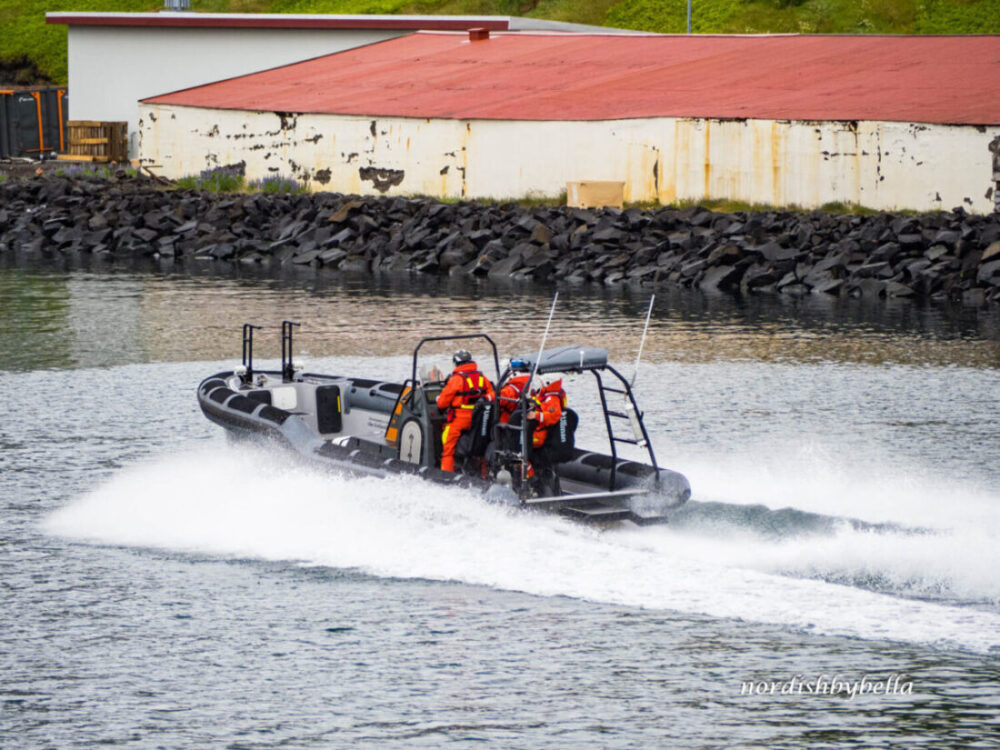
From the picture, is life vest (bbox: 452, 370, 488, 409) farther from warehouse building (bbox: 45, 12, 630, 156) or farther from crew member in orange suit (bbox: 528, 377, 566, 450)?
warehouse building (bbox: 45, 12, 630, 156)

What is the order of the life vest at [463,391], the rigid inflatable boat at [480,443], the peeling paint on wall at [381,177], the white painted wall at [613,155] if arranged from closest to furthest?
the rigid inflatable boat at [480,443], the life vest at [463,391], the white painted wall at [613,155], the peeling paint on wall at [381,177]

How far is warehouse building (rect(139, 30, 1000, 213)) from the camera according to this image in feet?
124

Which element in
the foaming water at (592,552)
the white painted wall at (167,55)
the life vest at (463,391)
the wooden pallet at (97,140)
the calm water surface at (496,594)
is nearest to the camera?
the calm water surface at (496,594)

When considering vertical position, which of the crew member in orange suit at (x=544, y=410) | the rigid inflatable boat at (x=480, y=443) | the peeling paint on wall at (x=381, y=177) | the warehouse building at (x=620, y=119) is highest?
the warehouse building at (x=620, y=119)

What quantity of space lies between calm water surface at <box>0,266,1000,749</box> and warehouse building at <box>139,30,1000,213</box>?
16914 mm

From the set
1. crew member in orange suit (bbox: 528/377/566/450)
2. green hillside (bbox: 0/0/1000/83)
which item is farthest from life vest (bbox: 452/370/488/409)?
green hillside (bbox: 0/0/1000/83)

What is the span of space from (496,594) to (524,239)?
28298 mm

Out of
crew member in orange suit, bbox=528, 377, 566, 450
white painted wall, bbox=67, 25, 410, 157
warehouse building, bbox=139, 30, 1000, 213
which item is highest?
white painted wall, bbox=67, 25, 410, 157

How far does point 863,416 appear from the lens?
21734 mm

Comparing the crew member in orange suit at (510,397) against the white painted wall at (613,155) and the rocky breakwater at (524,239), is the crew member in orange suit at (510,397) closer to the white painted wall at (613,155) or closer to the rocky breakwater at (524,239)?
the rocky breakwater at (524,239)

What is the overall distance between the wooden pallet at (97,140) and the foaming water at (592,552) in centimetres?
4361

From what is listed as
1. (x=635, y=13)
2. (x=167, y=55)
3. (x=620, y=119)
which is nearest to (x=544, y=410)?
(x=620, y=119)

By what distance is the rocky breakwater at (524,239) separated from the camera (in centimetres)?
3544

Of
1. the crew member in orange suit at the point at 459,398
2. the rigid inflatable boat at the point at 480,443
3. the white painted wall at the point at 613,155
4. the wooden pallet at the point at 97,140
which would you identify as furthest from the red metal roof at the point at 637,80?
the crew member in orange suit at the point at 459,398
